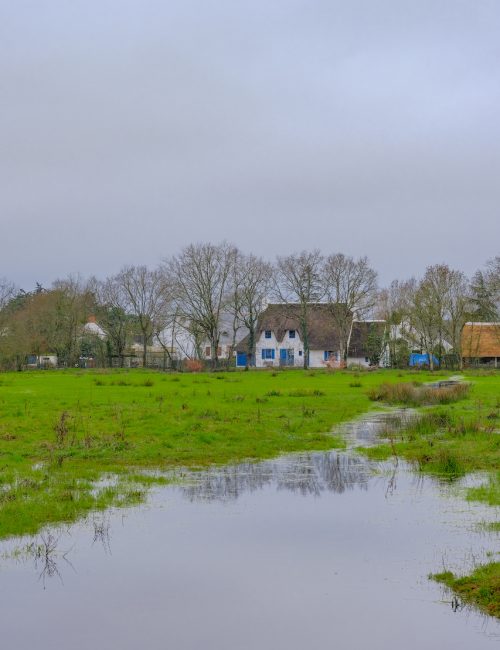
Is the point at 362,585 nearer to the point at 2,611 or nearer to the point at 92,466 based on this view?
the point at 2,611

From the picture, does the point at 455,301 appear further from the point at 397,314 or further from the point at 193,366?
the point at 193,366

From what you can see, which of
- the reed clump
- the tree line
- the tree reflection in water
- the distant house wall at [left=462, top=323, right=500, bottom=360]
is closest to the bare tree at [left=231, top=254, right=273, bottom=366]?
the tree line

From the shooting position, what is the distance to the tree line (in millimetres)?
91562

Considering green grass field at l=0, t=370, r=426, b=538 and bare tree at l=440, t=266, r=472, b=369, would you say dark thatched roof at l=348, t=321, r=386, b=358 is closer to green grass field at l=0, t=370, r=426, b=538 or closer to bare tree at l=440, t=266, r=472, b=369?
bare tree at l=440, t=266, r=472, b=369

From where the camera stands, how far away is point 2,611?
894 centimetres

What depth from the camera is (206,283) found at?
92.2 metres

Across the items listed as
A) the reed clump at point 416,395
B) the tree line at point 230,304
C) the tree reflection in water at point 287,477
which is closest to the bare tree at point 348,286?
the tree line at point 230,304

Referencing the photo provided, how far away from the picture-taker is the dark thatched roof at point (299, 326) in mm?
106825

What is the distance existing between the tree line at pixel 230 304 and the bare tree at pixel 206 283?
0.11 m

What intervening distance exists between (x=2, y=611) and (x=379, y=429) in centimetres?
1881

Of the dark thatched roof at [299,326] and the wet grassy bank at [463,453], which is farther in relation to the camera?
the dark thatched roof at [299,326]

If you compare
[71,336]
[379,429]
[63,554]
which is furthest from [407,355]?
[63,554]

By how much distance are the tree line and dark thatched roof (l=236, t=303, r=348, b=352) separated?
68.5 inches

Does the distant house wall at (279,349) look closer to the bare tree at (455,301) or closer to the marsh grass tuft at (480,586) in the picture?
the bare tree at (455,301)
